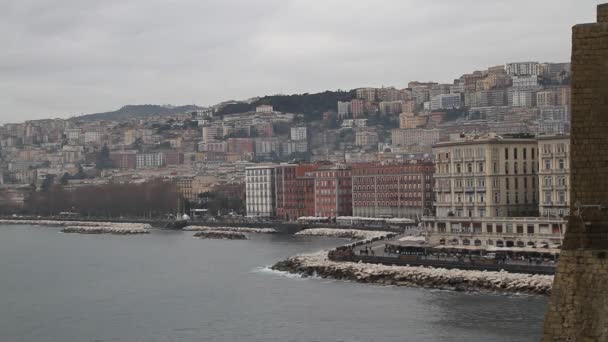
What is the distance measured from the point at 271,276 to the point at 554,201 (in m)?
9.09

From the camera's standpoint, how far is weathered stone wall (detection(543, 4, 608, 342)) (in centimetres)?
630

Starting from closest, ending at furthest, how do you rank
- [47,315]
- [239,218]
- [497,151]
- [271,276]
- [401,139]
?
[47,315], [271,276], [497,151], [239,218], [401,139]

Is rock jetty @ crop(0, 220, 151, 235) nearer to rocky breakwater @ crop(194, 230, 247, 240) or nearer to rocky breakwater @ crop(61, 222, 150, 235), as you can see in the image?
rocky breakwater @ crop(61, 222, 150, 235)

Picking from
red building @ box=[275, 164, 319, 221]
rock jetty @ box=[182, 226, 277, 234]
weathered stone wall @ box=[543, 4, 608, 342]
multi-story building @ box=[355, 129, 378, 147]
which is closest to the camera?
weathered stone wall @ box=[543, 4, 608, 342]

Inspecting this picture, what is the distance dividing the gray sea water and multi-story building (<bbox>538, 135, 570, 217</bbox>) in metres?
7.29

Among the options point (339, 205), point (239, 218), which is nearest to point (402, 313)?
point (339, 205)

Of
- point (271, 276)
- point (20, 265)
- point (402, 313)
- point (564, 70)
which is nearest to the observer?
point (402, 313)

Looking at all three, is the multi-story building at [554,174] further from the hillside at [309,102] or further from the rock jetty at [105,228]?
the hillside at [309,102]

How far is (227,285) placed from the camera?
29.8 meters

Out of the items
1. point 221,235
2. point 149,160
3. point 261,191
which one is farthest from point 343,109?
point 221,235

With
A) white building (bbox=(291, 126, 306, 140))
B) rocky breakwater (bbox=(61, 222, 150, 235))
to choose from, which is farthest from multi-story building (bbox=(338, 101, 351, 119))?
rocky breakwater (bbox=(61, 222, 150, 235))

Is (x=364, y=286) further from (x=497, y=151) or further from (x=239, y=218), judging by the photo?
(x=239, y=218)

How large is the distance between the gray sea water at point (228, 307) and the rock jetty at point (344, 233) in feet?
30.8

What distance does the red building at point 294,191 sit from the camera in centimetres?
6141
